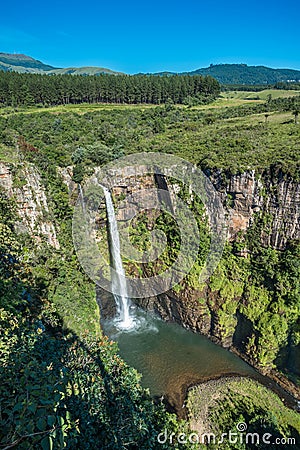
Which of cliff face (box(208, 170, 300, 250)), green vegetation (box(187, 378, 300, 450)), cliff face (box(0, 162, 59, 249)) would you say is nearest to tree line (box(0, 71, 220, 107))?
cliff face (box(0, 162, 59, 249))

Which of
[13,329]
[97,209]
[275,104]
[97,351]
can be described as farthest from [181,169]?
[275,104]

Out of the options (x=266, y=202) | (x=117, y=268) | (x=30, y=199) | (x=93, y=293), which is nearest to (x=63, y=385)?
(x=266, y=202)

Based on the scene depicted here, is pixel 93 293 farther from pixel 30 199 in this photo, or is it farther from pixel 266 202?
pixel 266 202

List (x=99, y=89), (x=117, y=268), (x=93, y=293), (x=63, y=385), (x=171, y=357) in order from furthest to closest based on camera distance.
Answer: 1. (x=99, y=89)
2. (x=117, y=268)
3. (x=93, y=293)
4. (x=171, y=357)
5. (x=63, y=385)

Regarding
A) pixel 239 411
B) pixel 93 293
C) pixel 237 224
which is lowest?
pixel 239 411

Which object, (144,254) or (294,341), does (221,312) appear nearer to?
(294,341)

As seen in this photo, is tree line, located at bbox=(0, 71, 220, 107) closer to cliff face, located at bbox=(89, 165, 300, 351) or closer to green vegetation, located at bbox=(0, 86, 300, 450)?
green vegetation, located at bbox=(0, 86, 300, 450)
